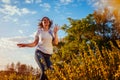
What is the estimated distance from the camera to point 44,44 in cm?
800

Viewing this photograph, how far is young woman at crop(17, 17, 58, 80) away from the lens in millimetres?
7801

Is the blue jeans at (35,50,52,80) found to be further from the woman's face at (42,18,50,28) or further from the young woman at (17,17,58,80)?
the woman's face at (42,18,50,28)

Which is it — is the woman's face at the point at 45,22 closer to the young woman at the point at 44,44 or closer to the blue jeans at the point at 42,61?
the young woman at the point at 44,44

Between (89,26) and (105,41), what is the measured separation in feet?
9.27

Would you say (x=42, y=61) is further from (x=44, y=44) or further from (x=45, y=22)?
(x=45, y=22)

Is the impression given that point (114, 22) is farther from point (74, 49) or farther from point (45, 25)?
point (45, 25)

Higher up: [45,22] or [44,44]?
[45,22]

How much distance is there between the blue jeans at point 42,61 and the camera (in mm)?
7741

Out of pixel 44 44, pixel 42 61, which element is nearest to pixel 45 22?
pixel 44 44

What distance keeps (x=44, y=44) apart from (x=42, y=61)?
43 centimetres

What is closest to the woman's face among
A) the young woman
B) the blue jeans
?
the young woman

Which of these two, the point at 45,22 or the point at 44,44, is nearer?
the point at 44,44

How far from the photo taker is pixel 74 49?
42062 millimetres

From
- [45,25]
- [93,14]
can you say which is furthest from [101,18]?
[45,25]
